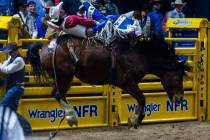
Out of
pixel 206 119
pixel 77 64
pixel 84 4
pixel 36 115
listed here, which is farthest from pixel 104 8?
pixel 206 119

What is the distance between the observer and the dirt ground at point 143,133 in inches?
394

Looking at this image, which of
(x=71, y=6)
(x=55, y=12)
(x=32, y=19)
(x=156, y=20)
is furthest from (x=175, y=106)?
(x=55, y=12)

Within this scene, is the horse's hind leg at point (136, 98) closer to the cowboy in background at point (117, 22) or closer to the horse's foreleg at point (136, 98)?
the horse's foreleg at point (136, 98)

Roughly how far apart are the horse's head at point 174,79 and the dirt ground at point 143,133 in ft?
2.44

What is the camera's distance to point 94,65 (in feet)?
31.2

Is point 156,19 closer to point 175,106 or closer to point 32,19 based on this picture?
point 175,106

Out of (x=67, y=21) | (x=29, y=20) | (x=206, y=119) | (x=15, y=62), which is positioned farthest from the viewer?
(x=206, y=119)

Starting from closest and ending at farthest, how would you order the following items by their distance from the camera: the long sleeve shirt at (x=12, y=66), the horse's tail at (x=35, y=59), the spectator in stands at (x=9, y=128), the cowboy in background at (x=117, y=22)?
1. the spectator in stands at (x=9, y=128)
2. the long sleeve shirt at (x=12, y=66)
3. the horse's tail at (x=35, y=59)
4. the cowboy in background at (x=117, y=22)

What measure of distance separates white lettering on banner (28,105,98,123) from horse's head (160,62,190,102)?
1.63m

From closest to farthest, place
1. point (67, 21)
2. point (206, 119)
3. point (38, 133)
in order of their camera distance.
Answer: point (67, 21)
point (38, 133)
point (206, 119)

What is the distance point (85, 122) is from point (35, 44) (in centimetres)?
190

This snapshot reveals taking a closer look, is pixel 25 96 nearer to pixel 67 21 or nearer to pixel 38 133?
pixel 38 133

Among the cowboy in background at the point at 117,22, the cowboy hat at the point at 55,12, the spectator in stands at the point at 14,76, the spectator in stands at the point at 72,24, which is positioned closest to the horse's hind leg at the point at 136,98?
the cowboy in background at the point at 117,22

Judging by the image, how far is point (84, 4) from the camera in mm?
9852
